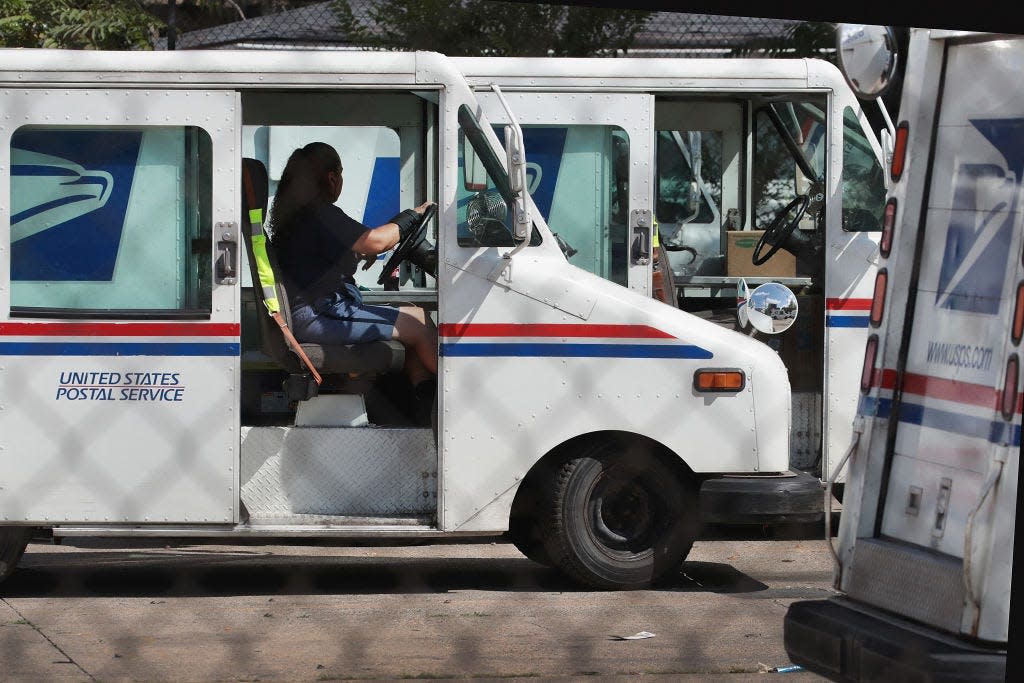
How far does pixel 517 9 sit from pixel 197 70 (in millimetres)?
5005

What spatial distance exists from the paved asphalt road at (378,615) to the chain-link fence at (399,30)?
464 centimetres

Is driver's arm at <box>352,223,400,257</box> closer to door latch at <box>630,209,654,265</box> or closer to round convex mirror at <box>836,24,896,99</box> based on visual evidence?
door latch at <box>630,209,654,265</box>

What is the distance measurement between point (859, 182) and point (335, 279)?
8.73 ft

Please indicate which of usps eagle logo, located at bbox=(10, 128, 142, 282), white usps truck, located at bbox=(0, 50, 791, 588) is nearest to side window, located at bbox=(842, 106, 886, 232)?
white usps truck, located at bbox=(0, 50, 791, 588)

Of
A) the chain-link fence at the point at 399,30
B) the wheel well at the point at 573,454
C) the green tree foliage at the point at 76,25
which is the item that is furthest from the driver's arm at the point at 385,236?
the green tree foliage at the point at 76,25

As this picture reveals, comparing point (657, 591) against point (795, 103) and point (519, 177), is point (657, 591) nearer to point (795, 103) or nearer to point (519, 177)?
point (519, 177)

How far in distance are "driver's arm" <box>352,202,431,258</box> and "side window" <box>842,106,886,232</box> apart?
225 cm

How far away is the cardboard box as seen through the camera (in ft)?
25.3

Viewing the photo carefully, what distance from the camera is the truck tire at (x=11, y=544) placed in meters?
5.66

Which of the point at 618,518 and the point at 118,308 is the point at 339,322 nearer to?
the point at 118,308

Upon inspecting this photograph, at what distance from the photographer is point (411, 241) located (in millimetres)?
6000

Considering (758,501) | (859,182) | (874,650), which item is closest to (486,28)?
(859,182)

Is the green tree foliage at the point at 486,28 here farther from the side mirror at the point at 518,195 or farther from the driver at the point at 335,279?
the side mirror at the point at 518,195

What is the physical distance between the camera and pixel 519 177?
18.1 feet
